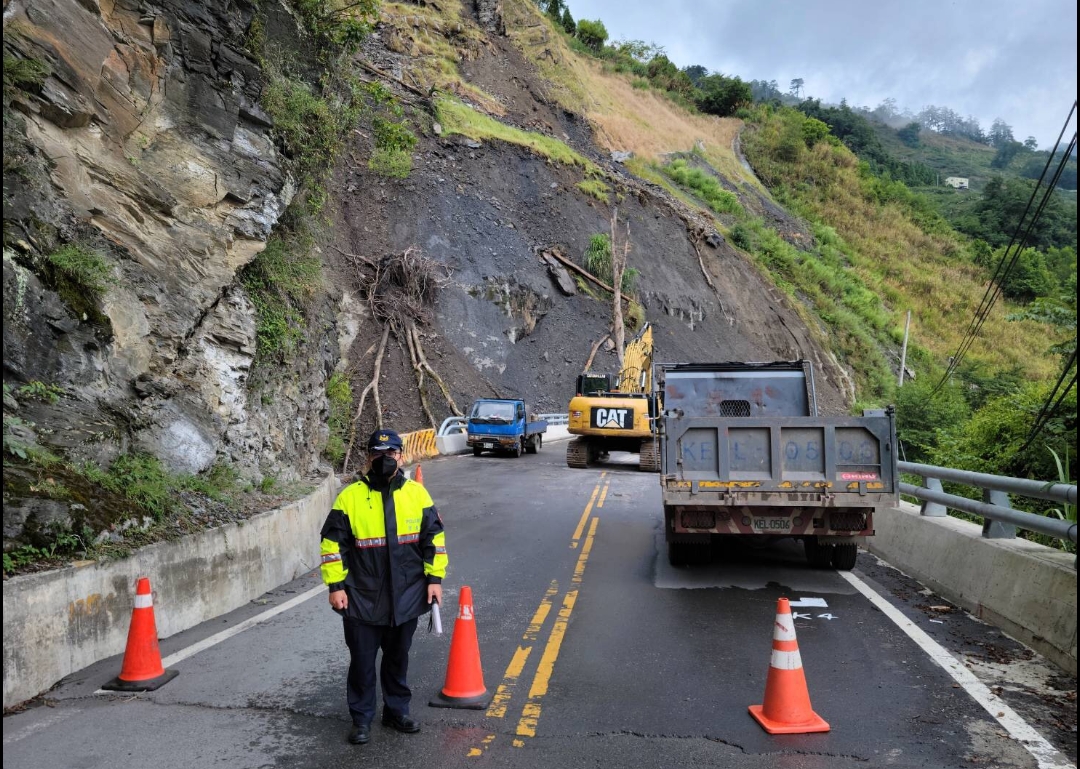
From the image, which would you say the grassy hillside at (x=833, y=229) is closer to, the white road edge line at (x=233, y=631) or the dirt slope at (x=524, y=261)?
the dirt slope at (x=524, y=261)

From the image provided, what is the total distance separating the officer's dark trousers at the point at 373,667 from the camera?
4.89 metres

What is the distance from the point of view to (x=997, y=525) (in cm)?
763

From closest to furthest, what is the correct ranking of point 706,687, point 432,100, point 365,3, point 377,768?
1. point 377,768
2. point 706,687
3. point 365,3
4. point 432,100

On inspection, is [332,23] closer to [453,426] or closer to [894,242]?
[453,426]

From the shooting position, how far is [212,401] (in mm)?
10719

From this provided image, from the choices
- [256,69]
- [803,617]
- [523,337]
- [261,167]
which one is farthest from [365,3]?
[523,337]

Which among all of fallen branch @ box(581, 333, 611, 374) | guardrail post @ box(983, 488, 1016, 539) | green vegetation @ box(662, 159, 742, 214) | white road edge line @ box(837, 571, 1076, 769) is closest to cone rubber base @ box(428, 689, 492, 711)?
white road edge line @ box(837, 571, 1076, 769)

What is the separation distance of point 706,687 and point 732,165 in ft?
245

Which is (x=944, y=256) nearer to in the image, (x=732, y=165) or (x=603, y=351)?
(x=732, y=165)

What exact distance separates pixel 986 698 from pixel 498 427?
2194 centimetres

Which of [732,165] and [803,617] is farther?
[732,165]

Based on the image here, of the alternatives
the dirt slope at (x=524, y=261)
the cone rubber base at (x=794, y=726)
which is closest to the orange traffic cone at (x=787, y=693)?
the cone rubber base at (x=794, y=726)

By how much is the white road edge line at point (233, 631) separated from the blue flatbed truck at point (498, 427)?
58.4ft

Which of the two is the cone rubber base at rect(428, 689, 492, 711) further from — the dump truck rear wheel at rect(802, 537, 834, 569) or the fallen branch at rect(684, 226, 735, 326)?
the fallen branch at rect(684, 226, 735, 326)
